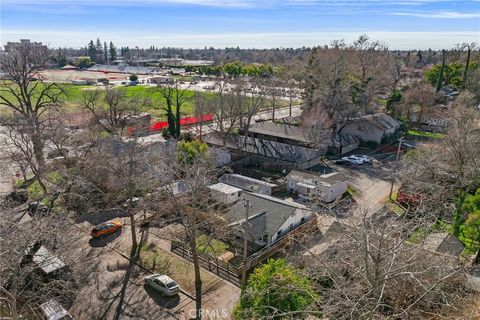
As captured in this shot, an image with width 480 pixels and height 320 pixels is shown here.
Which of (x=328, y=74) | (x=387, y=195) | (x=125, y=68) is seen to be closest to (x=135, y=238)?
(x=387, y=195)

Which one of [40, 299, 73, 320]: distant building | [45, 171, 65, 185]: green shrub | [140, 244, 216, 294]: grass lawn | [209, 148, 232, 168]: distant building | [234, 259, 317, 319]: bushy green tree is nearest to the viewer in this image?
[234, 259, 317, 319]: bushy green tree

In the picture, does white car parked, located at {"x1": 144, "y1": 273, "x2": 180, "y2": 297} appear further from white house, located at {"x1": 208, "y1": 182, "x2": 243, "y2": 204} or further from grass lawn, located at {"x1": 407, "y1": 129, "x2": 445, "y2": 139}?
grass lawn, located at {"x1": 407, "y1": 129, "x2": 445, "y2": 139}

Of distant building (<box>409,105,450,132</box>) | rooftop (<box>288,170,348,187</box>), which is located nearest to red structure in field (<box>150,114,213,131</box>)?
rooftop (<box>288,170,348,187</box>)

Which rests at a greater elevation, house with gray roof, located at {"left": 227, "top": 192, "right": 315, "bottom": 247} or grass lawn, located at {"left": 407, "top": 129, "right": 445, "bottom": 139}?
grass lawn, located at {"left": 407, "top": 129, "right": 445, "bottom": 139}

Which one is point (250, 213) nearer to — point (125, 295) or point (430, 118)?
point (125, 295)

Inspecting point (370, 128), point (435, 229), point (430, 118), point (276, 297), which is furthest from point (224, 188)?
point (430, 118)

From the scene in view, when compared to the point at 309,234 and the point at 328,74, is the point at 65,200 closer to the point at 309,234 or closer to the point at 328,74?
the point at 309,234

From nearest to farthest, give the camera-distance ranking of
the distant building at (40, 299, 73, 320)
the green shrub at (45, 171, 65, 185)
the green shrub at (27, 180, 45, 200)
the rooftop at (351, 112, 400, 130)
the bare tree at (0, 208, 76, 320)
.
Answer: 1. the bare tree at (0, 208, 76, 320)
2. the distant building at (40, 299, 73, 320)
3. the green shrub at (27, 180, 45, 200)
4. the green shrub at (45, 171, 65, 185)
5. the rooftop at (351, 112, 400, 130)
